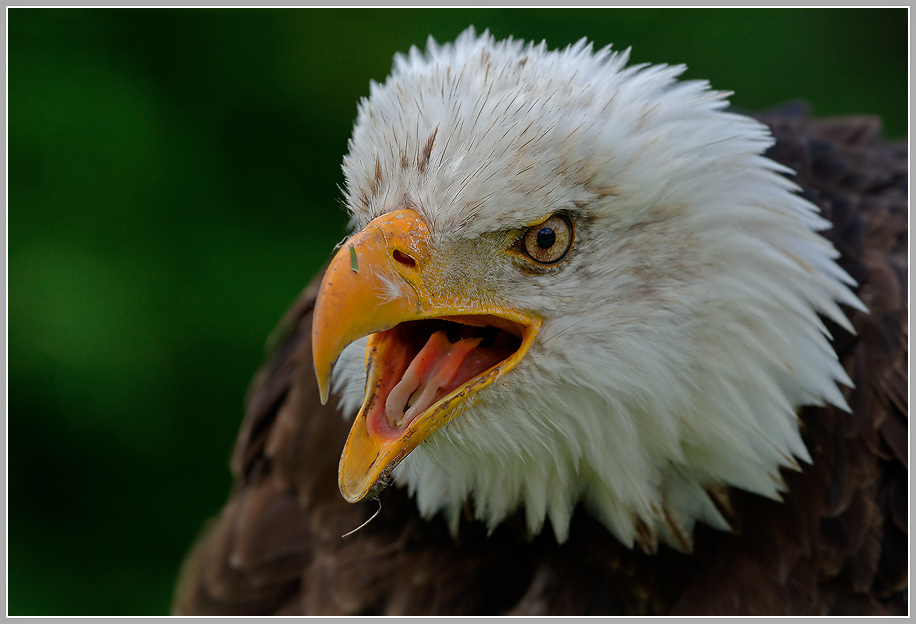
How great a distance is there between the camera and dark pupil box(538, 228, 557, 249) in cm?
123

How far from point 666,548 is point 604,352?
50 cm

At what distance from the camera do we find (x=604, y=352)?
1.27 m

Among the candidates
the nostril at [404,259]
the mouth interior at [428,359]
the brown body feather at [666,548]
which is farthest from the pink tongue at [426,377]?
the brown body feather at [666,548]

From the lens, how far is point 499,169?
1.19 m

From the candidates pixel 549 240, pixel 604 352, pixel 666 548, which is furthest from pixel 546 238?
pixel 666 548

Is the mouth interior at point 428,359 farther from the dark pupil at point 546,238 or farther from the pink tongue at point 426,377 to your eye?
the dark pupil at point 546,238

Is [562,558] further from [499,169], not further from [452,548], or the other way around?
[499,169]

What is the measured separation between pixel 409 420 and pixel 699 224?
53cm

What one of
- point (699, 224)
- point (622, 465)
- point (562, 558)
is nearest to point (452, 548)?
point (562, 558)

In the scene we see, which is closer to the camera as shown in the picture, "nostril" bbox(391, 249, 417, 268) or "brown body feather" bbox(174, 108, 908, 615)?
"nostril" bbox(391, 249, 417, 268)

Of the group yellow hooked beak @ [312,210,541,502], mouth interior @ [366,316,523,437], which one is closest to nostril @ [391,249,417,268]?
yellow hooked beak @ [312,210,541,502]

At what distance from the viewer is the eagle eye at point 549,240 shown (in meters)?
1.23

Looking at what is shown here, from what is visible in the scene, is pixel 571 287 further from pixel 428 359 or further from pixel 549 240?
pixel 428 359

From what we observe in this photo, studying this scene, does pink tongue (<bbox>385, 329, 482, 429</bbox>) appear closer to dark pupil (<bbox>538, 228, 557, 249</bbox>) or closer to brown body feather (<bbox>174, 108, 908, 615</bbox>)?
dark pupil (<bbox>538, 228, 557, 249</bbox>)
